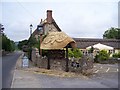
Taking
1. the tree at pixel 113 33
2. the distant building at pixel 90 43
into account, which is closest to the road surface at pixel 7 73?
the distant building at pixel 90 43

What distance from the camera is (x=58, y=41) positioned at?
79.3 ft

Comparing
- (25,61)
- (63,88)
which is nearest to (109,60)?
(25,61)

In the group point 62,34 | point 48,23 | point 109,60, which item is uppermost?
point 48,23

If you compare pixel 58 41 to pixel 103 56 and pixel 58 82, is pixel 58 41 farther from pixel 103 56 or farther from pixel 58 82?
pixel 103 56

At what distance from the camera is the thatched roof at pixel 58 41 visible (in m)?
23.7

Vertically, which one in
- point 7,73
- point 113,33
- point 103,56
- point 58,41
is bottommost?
point 7,73

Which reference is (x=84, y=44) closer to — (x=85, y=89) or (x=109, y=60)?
(x=109, y=60)

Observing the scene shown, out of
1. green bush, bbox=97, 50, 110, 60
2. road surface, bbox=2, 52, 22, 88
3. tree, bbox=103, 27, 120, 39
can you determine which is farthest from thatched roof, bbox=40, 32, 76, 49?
tree, bbox=103, 27, 120, 39

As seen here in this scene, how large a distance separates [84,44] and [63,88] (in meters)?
49.3

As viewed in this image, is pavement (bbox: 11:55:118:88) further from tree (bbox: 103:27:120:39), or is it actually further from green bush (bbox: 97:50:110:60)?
tree (bbox: 103:27:120:39)

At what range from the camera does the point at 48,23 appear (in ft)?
206

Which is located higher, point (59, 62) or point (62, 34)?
point (62, 34)

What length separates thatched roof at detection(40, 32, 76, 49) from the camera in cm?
2369

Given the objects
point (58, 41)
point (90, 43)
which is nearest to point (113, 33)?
point (90, 43)
